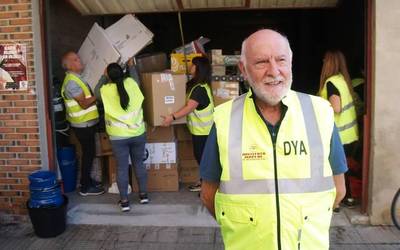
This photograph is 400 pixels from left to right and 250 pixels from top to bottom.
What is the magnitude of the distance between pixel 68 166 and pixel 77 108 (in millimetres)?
824

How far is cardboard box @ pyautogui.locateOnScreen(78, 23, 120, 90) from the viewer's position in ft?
19.2

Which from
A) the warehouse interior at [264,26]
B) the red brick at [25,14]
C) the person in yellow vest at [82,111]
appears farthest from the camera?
the warehouse interior at [264,26]

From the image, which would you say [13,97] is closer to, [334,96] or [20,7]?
[20,7]

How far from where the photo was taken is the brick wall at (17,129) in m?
4.88

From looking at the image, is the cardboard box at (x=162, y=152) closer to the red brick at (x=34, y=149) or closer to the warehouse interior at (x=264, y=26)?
the red brick at (x=34, y=149)

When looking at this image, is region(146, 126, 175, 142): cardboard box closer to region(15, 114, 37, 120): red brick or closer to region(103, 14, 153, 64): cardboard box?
region(103, 14, 153, 64): cardboard box

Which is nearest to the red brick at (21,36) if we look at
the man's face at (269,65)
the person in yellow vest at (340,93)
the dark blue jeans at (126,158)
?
the dark blue jeans at (126,158)

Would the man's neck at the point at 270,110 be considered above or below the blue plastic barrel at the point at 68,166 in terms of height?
above

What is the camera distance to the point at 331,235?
Answer: 4.59 metres

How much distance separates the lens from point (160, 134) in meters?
5.97

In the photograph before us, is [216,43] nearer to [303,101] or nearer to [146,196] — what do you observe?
[146,196]

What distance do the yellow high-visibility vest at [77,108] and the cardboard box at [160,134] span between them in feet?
2.53

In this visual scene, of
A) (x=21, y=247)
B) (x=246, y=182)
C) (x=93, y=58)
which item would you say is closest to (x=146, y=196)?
(x=21, y=247)

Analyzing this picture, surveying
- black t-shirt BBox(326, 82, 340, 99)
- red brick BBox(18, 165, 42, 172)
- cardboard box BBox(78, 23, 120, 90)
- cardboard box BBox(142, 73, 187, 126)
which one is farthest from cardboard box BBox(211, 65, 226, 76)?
red brick BBox(18, 165, 42, 172)
